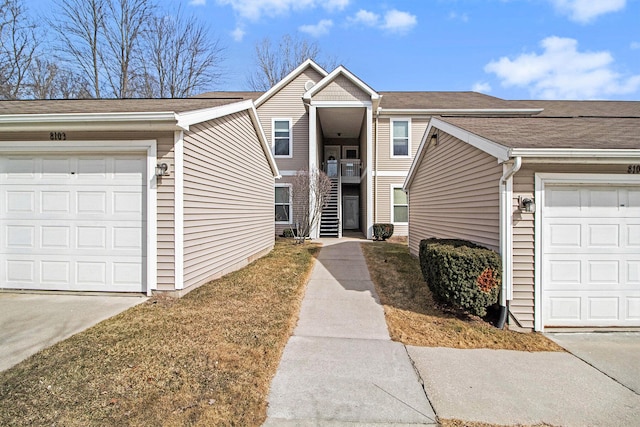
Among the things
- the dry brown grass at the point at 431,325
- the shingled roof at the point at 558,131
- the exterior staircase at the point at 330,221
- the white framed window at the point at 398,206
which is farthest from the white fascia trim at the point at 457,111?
the dry brown grass at the point at 431,325

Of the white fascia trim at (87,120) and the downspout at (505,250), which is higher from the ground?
the white fascia trim at (87,120)

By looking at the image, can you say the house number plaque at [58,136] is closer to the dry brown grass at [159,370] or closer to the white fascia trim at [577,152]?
the dry brown grass at [159,370]

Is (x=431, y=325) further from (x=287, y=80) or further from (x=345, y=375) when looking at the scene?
(x=287, y=80)

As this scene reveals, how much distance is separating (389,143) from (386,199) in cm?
264

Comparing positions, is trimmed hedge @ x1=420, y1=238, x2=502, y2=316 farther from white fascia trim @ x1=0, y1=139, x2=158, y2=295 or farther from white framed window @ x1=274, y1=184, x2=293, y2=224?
white framed window @ x1=274, y1=184, x2=293, y2=224

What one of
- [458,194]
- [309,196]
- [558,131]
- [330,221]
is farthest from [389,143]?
[558,131]

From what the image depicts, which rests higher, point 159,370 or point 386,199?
point 386,199

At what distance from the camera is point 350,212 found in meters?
17.7

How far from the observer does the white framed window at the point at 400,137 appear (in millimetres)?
13977

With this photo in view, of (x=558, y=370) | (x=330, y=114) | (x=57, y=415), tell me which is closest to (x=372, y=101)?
(x=330, y=114)

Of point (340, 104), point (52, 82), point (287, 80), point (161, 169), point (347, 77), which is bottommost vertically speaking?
point (161, 169)

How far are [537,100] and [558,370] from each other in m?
17.8

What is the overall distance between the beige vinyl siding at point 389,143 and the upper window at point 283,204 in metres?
4.55

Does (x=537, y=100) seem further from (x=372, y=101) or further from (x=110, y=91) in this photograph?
(x=110, y=91)
